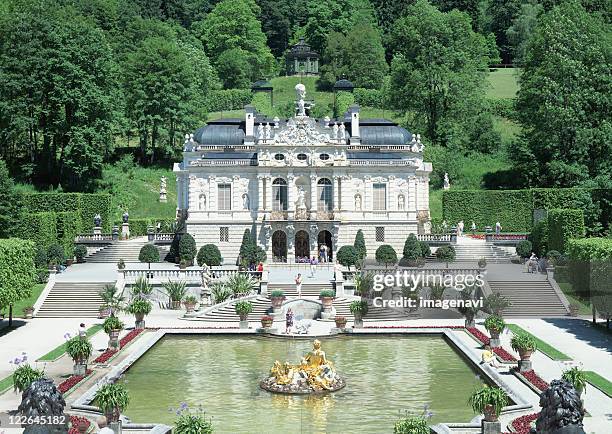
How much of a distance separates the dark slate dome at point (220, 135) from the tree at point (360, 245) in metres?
10.6

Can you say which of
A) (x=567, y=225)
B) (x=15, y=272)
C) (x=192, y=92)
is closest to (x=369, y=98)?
(x=192, y=92)

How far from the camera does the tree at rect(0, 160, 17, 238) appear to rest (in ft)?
226

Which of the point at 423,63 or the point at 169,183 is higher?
the point at 423,63

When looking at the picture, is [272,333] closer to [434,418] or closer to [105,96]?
[434,418]

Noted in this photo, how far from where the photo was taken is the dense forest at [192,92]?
82250 millimetres

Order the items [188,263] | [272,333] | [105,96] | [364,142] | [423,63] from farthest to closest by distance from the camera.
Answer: [423,63] < [105,96] < [364,142] < [188,263] < [272,333]

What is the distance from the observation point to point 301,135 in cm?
7238

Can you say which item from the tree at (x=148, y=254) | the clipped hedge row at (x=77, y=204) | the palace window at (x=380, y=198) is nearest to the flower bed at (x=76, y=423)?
the tree at (x=148, y=254)

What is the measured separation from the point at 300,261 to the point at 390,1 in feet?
302

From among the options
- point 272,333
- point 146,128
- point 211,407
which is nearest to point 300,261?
point 272,333

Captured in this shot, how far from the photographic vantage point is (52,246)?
7012 cm

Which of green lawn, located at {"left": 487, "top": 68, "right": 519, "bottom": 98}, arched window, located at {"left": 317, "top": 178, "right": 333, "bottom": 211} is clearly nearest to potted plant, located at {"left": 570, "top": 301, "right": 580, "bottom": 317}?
arched window, located at {"left": 317, "top": 178, "right": 333, "bottom": 211}

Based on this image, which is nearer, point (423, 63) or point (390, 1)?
point (423, 63)

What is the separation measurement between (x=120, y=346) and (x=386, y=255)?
2749 centimetres
